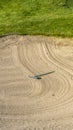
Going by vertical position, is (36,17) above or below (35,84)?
below

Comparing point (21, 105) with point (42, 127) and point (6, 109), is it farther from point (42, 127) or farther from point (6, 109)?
point (42, 127)

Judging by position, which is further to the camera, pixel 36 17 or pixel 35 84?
pixel 36 17

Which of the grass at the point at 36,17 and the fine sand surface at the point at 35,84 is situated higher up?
the fine sand surface at the point at 35,84

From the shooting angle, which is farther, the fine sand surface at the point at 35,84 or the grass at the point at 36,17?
the grass at the point at 36,17

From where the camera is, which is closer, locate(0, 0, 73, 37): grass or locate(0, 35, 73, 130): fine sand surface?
locate(0, 35, 73, 130): fine sand surface
